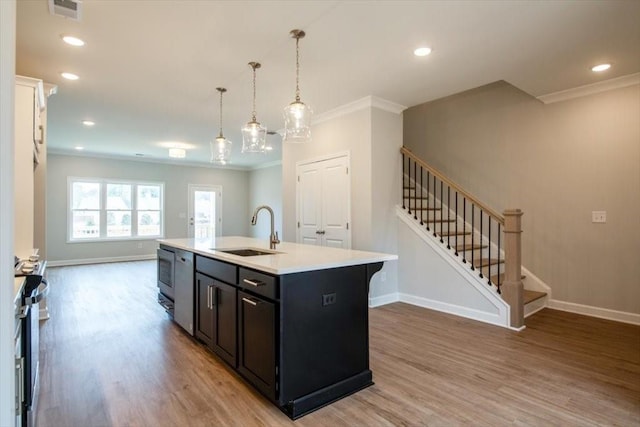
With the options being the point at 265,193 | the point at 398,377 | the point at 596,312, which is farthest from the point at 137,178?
the point at 596,312

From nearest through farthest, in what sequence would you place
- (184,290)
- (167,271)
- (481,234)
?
(184,290) < (167,271) < (481,234)

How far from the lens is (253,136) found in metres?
3.51

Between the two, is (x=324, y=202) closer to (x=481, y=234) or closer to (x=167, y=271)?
(x=481, y=234)

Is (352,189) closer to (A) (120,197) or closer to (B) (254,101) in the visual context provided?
(B) (254,101)

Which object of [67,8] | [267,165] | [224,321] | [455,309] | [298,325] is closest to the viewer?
[298,325]

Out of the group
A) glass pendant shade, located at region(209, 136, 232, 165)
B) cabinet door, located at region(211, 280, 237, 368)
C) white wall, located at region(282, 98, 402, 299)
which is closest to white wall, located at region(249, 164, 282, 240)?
white wall, located at region(282, 98, 402, 299)

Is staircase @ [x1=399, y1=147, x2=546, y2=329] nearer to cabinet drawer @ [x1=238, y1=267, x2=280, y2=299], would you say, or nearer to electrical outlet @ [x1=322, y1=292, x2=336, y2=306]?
electrical outlet @ [x1=322, y1=292, x2=336, y2=306]

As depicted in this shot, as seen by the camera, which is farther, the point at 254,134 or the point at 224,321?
the point at 254,134

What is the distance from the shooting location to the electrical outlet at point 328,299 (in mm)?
2170

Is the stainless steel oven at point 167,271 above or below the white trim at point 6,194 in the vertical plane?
below

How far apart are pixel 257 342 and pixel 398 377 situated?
1.07m

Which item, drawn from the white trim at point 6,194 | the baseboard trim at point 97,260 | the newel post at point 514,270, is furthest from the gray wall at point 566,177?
the baseboard trim at point 97,260

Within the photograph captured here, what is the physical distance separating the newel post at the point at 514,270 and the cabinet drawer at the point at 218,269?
2.75 m

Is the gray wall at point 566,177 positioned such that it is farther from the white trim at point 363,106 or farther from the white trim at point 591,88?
the white trim at point 363,106
